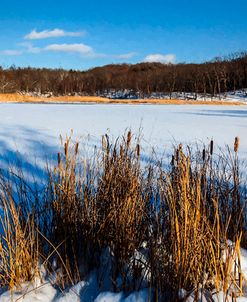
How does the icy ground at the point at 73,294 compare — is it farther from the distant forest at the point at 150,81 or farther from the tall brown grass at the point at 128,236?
the distant forest at the point at 150,81

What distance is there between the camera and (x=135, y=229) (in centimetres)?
184

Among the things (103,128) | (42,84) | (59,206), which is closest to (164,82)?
(42,84)

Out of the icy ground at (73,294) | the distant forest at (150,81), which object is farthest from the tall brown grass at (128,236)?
the distant forest at (150,81)

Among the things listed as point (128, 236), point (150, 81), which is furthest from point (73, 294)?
point (150, 81)

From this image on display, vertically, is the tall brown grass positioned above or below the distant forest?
below

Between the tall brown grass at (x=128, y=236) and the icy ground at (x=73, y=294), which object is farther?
the icy ground at (x=73, y=294)

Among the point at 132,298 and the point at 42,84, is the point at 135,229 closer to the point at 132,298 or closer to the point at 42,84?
the point at 132,298

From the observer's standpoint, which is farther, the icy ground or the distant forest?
the distant forest

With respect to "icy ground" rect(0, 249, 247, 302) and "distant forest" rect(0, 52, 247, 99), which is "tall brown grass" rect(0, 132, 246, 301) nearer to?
"icy ground" rect(0, 249, 247, 302)

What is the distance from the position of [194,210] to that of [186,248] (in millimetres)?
160

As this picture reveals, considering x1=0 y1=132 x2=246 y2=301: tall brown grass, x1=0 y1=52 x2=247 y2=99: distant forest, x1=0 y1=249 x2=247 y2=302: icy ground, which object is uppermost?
x1=0 y1=52 x2=247 y2=99: distant forest

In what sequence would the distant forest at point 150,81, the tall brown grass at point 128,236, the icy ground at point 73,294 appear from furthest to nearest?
the distant forest at point 150,81 < the icy ground at point 73,294 < the tall brown grass at point 128,236

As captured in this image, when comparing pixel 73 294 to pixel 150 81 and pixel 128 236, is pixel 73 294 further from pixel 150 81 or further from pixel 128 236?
pixel 150 81

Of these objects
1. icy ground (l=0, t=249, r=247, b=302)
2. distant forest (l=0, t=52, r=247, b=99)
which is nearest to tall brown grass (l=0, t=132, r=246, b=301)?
icy ground (l=0, t=249, r=247, b=302)
